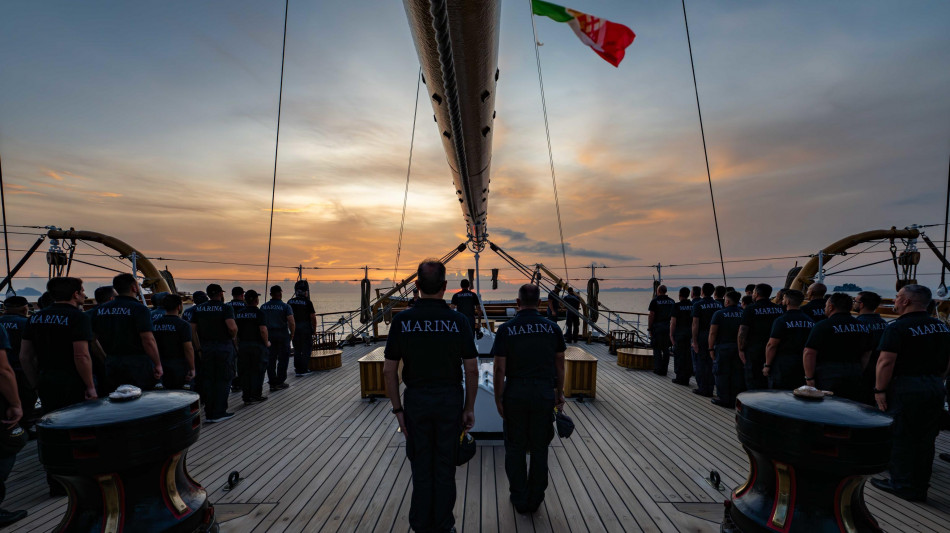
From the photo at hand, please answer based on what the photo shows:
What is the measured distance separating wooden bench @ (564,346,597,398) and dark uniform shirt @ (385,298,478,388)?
441 centimetres

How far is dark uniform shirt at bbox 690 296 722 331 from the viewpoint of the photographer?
7023mm

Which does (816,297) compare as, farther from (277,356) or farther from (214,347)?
(277,356)

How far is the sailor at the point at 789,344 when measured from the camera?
183 inches

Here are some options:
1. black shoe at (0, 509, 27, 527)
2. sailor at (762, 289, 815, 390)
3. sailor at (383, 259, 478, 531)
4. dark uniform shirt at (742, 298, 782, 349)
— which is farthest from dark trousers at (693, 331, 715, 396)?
black shoe at (0, 509, 27, 527)

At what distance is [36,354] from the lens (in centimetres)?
367

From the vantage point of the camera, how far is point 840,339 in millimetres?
3973

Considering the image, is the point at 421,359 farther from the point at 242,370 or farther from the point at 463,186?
the point at 242,370

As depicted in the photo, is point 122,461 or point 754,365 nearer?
point 122,461

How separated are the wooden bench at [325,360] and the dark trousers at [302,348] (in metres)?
0.15

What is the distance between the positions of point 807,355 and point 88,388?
7109mm

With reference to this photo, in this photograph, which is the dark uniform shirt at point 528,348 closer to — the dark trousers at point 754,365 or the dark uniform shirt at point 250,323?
the dark trousers at point 754,365

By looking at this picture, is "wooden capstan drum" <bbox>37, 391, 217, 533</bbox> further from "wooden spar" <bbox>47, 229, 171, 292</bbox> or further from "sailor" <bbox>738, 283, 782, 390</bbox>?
"wooden spar" <bbox>47, 229, 171, 292</bbox>

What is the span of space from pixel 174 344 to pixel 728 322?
8.23 meters

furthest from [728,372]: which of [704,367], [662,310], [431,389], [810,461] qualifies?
[431,389]
